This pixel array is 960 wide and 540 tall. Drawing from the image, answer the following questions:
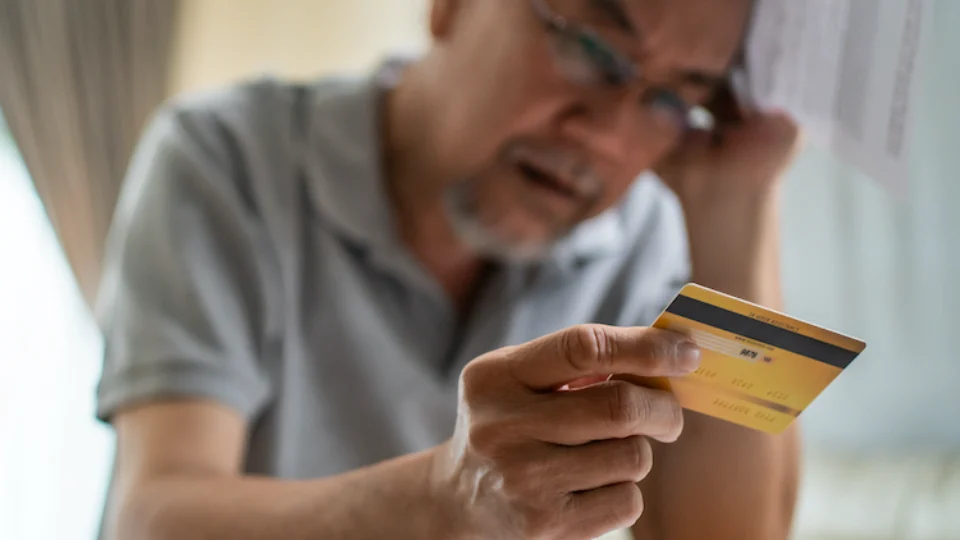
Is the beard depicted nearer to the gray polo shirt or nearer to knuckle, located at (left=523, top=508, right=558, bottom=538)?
the gray polo shirt

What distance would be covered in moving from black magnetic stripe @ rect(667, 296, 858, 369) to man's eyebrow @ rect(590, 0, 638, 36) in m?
0.37

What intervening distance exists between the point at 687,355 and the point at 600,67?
393 millimetres

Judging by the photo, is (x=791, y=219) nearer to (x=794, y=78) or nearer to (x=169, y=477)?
(x=794, y=78)

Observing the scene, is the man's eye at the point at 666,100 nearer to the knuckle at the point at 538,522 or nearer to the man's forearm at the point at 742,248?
the man's forearm at the point at 742,248

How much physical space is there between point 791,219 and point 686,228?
0.33 metres

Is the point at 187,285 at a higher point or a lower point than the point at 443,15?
lower

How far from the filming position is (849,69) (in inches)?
22.0

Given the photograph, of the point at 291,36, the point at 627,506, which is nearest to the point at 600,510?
the point at 627,506

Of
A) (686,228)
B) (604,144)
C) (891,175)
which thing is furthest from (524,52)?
(891,175)

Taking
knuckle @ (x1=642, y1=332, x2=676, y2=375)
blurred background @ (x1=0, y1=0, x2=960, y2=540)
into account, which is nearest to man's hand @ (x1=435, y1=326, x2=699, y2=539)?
knuckle @ (x1=642, y1=332, x2=676, y2=375)

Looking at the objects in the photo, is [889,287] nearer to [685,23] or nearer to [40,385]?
[685,23]

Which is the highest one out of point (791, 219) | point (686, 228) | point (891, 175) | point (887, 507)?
point (891, 175)

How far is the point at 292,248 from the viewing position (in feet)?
2.52

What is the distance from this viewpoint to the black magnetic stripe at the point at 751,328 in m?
0.37
